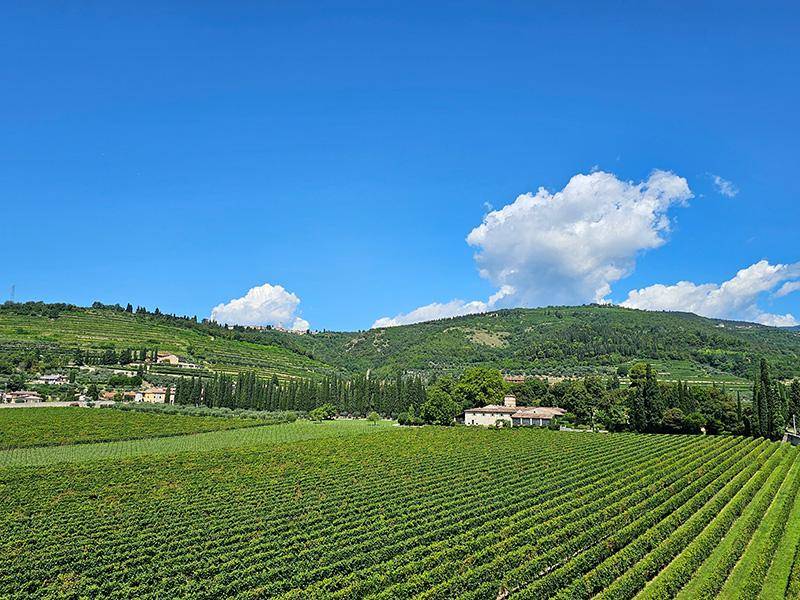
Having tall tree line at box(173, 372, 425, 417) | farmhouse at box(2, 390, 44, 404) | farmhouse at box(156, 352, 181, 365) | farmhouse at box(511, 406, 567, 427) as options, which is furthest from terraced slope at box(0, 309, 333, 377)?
farmhouse at box(511, 406, 567, 427)

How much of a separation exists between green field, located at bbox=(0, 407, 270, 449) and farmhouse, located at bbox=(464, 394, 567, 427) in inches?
1513

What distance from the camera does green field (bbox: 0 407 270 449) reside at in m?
61.6

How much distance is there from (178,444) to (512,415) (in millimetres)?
55108

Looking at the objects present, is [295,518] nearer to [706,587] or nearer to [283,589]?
[283,589]

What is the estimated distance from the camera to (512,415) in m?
93.4

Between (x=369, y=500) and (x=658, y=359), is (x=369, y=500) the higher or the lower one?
the lower one

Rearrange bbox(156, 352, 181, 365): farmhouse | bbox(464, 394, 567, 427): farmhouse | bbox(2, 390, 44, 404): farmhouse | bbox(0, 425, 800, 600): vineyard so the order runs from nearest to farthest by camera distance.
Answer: bbox(0, 425, 800, 600): vineyard
bbox(464, 394, 567, 427): farmhouse
bbox(2, 390, 44, 404): farmhouse
bbox(156, 352, 181, 365): farmhouse

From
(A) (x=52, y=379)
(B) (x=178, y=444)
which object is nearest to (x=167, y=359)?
(A) (x=52, y=379)

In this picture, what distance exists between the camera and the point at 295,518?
26.5 metres

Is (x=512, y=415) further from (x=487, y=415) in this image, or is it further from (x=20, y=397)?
(x=20, y=397)

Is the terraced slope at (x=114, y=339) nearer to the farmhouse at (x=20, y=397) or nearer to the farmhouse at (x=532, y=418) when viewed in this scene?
the farmhouse at (x=20, y=397)

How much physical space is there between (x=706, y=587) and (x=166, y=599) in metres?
18.3

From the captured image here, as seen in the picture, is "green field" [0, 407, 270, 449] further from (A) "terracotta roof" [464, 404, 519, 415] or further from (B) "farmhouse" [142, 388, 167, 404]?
(A) "terracotta roof" [464, 404, 519, 415]

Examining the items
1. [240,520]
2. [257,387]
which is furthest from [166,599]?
[257,387]
